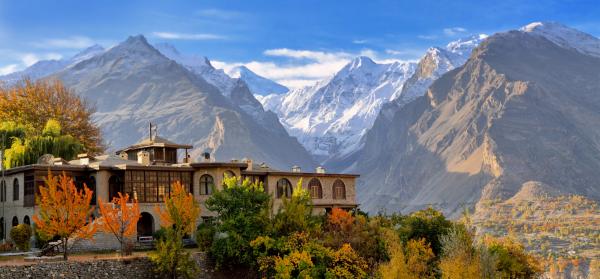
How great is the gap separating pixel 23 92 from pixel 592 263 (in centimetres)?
12775

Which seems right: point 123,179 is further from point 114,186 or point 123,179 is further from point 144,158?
point 144,158

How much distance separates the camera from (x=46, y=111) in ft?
266

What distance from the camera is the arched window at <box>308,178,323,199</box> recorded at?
6931 centimetres

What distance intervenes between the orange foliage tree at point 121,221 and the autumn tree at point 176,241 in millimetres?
2051

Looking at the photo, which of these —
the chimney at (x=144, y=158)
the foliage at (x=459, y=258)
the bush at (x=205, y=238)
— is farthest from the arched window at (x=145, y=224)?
the foliage at (x=459, y=258)

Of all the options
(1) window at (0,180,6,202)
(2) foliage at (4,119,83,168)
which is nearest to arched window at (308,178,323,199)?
(2) foliage at (4,119,83,168)

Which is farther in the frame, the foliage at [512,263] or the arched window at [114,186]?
the foliage at [512,263]

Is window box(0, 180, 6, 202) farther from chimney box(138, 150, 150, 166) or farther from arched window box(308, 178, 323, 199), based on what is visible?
arched window box(308, 178, 323, 199)

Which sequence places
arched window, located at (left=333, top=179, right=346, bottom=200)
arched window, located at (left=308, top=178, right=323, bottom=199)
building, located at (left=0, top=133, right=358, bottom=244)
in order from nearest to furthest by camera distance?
building, located at (left=0, top=133, right=358, bottom=244) → arched window, located at (left=308, top=178, right=323, bottom=199) → arched window, located at (left=333, top=179, right=346, bottom=200)

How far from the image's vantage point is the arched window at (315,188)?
6931cm

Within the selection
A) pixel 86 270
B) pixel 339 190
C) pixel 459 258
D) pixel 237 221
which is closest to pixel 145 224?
pixel 237 221

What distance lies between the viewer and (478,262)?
4866cm

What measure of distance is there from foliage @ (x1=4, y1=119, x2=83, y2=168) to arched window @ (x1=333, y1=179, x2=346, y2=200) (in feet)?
75.5

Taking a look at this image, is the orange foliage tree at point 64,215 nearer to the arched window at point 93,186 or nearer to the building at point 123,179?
the building at point 123,179
